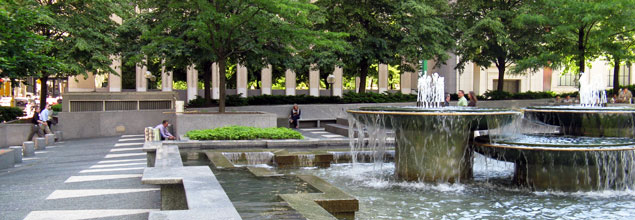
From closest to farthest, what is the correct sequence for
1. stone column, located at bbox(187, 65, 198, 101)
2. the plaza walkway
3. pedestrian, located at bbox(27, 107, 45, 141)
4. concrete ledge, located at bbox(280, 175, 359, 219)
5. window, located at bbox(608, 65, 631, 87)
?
concrete ledge, located at bbox(280, 175, 359, 219), the plaza walkway, pedestrian, located at bbox(27, 107, 45, 141), stone column, located at bbox(187, 65, 198, 101), window, located at bbox(608, 65, 631, 87)

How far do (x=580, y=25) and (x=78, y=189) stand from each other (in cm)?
2436

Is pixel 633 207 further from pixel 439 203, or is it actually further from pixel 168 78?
pixel 168 78

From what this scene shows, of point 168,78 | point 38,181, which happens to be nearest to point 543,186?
point 38,181

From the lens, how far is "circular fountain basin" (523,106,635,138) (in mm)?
12594

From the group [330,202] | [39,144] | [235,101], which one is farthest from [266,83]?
[330,202]

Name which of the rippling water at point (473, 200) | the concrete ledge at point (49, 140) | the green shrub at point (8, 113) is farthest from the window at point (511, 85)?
the rippling water at point (473, 200)

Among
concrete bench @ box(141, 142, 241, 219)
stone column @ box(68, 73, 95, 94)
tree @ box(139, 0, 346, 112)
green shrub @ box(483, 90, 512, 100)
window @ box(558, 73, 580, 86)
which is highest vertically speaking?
tree @ box(139, 0, 346, 112)

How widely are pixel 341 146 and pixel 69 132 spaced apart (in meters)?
14.8

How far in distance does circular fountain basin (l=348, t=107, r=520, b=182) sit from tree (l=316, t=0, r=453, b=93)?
1938 centimetres

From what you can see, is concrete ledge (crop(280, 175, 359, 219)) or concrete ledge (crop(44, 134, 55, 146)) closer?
concrete ledge (crop(280, 175, 359, 219))

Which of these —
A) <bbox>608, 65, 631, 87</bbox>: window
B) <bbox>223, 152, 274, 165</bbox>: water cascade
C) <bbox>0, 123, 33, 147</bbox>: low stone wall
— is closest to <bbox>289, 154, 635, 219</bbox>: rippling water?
<bbox>223, 152, 274, 165</bbox>: water cascade

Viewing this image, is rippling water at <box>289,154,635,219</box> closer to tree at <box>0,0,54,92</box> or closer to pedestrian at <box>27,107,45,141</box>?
tree at <box>0,0,54,92</box>

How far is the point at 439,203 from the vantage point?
30.6 ft

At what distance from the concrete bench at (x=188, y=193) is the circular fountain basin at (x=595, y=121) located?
774cm
